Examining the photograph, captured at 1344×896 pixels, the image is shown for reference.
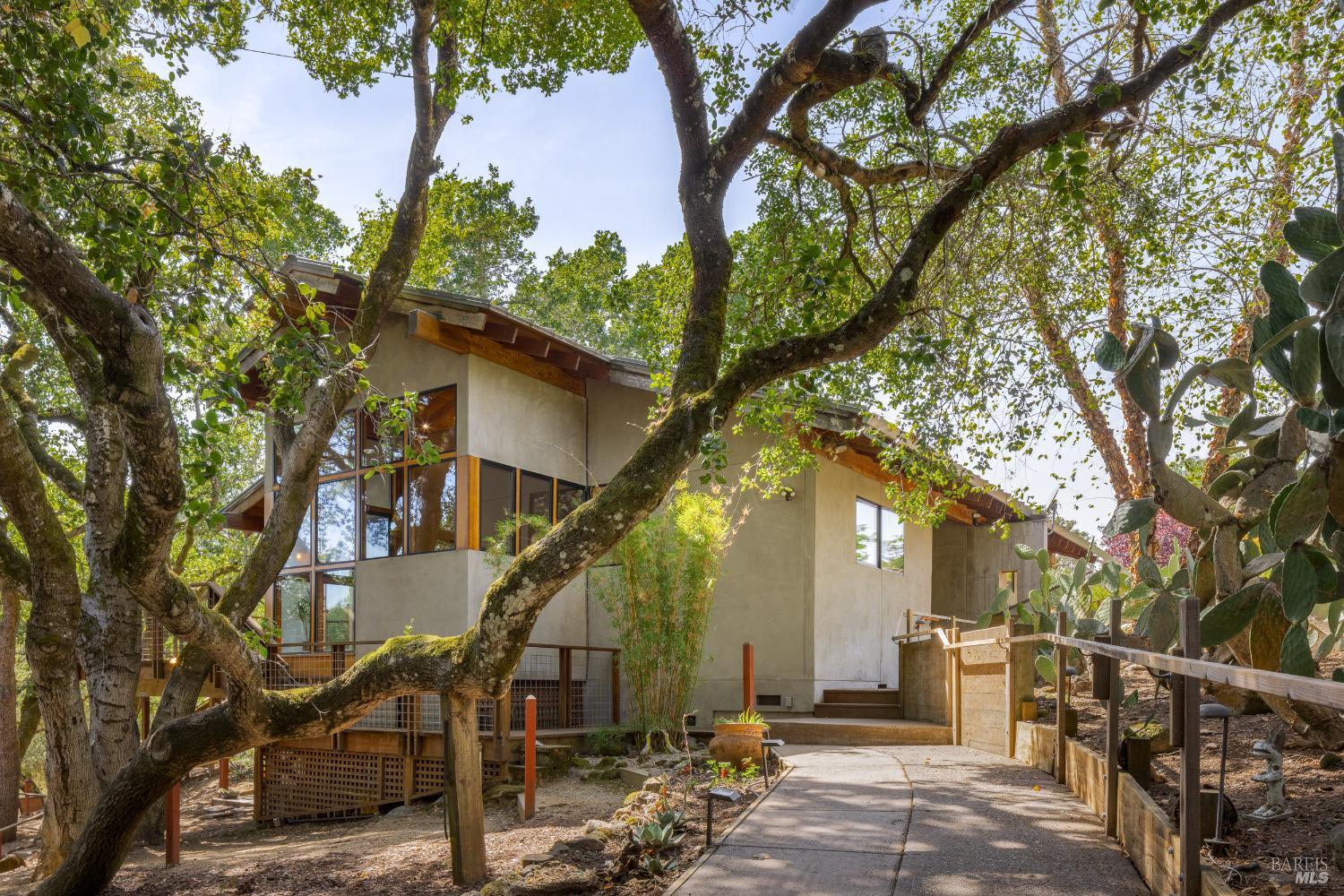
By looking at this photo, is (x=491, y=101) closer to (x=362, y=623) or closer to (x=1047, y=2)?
(x=1047, y=2)

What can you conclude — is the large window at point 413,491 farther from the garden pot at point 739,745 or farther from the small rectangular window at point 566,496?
the garden pot at point 739,745

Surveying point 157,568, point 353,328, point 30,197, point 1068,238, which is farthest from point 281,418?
point 1068,238

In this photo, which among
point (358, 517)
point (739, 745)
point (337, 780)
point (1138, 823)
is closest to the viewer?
point (1138, 823)

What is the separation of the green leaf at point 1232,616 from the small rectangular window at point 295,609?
11863 mm

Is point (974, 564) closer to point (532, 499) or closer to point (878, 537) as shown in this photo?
point (878, 537)

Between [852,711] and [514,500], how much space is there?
5.01 metres

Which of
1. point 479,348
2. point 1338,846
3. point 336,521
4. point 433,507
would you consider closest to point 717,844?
point 1338,846

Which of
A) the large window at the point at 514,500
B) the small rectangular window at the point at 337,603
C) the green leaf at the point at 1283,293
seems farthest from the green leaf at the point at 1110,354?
the small rectangular window at the point at 337,603

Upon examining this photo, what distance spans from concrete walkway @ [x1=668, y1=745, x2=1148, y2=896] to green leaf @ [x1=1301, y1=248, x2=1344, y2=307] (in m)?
2.31

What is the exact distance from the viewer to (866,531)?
14.3m

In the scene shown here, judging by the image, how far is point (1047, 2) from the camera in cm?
837

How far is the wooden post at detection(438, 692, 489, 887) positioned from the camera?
5.96 meters

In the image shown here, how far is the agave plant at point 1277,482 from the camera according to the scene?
120 inches

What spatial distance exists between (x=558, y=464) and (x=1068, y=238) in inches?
289
